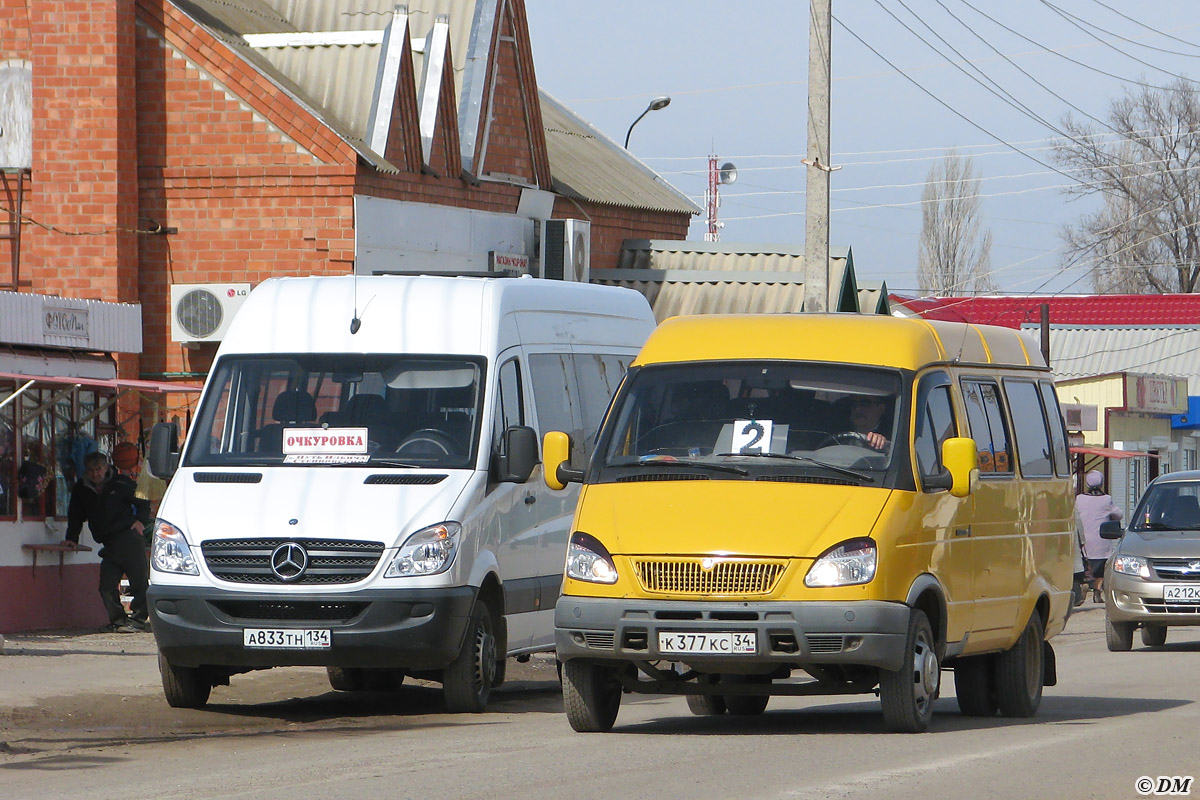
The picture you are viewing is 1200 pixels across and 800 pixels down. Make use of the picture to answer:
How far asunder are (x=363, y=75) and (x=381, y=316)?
1270 centimetres

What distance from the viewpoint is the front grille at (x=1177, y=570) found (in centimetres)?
1950

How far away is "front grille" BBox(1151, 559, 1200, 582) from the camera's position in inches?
768

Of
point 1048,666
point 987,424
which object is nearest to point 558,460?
point 987,424

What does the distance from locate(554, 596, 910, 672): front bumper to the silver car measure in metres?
10.2

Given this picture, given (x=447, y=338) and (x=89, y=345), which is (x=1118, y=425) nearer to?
(x=89, y=345)

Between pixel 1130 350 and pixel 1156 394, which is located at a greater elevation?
pixel 1130 350

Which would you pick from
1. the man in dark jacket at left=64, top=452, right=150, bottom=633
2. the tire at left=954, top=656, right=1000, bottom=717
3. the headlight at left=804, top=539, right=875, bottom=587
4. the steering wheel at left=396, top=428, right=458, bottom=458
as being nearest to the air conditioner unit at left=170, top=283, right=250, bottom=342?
the man in dark jacket at left=64, top=452, right=150, bottom=633

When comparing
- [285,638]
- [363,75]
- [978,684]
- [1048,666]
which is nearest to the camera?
[285,638]

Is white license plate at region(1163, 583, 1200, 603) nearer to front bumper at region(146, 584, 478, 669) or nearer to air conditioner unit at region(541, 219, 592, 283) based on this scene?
front bumper at region(146, 584, 478, 669)

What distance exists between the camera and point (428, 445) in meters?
12.4

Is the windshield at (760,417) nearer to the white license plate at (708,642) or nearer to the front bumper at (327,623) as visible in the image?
the white license plate at (708,642)

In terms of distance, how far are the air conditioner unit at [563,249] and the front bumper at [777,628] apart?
18228mm

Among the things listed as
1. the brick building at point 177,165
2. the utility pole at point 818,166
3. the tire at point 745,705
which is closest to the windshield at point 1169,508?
the utility pole at point 818,166

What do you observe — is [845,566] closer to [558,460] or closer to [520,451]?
[558,460]
